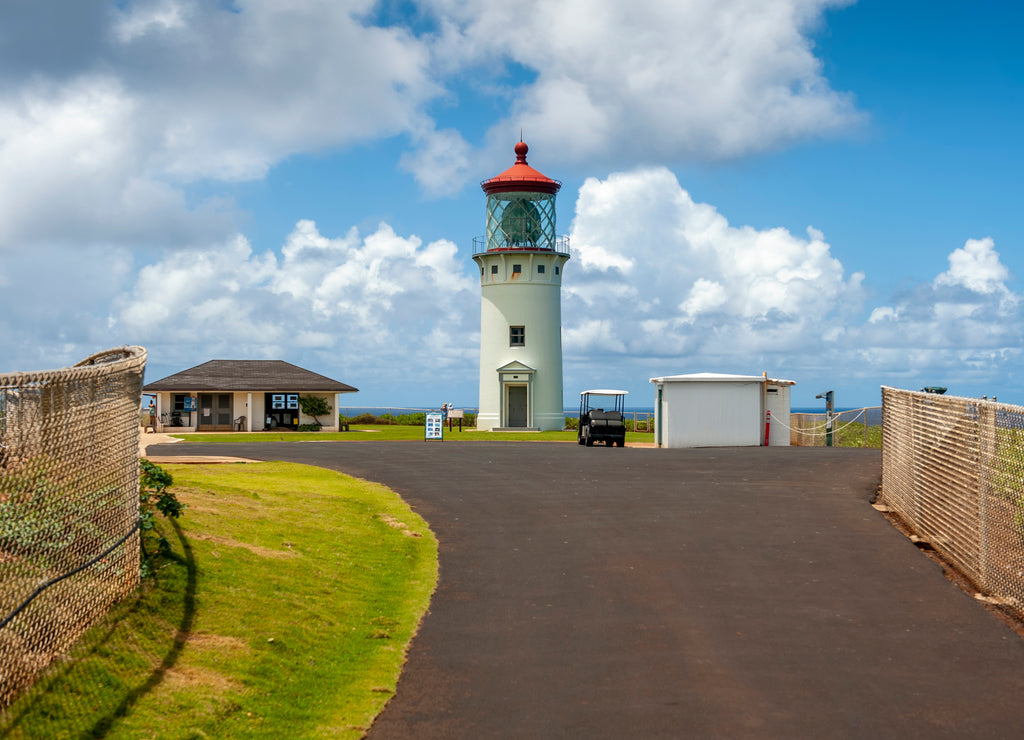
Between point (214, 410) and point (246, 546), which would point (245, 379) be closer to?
point (214, 410)

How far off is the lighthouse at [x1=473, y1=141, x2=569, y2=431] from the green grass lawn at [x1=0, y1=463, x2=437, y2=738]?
127 ft

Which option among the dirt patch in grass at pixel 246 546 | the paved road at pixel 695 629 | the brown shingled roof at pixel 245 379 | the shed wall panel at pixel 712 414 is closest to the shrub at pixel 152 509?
the dirt patch in grass at pixel 246 546

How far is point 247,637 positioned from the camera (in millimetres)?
9445

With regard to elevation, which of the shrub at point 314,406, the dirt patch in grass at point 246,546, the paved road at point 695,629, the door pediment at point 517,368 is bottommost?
the paved road at point 695,629

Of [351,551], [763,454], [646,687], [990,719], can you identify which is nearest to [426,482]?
[351,551]

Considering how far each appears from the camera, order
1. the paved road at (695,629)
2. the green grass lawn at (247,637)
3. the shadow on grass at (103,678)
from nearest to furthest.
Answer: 1. the shadow on grass at (103,678)
2. the green grass lawn at (247,637)
3. the paved road at (695,629)

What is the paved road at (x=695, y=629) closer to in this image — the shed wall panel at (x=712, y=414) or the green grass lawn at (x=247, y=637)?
the green grass lawn at (x=247, y=637)

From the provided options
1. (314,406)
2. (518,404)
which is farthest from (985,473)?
(518,404)

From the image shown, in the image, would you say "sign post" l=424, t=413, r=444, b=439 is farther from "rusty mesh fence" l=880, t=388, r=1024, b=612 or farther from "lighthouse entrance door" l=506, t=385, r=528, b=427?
"rusty mesh fence" l=880, t=388, r=1024, b=612

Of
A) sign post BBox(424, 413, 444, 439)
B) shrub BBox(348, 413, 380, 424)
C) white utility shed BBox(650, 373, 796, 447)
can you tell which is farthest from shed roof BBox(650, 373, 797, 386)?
shrub BBox(348, 413, 380, 424)

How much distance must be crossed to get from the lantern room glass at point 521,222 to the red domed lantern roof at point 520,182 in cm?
49

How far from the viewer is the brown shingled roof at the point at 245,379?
49.8 meters

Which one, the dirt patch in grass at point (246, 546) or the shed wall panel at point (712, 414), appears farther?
the shed wall panel at point (712, 414)

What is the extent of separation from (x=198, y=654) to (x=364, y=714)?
5.55 feet
